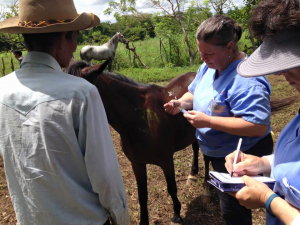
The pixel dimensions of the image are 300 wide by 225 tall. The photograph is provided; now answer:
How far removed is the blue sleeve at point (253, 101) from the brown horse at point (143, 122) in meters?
0.72

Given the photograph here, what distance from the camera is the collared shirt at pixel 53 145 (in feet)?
3.67

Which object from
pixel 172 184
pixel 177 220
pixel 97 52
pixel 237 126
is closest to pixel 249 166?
pixel 237 126

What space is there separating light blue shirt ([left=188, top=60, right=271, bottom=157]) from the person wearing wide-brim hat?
0.45m

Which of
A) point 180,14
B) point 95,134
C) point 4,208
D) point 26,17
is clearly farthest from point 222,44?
point 180,14

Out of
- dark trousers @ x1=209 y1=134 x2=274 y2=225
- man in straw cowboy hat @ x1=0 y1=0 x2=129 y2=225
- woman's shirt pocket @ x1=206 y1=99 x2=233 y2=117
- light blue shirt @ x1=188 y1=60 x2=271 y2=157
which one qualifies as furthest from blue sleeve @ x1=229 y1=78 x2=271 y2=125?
man in straw cowboy hat @ x1=0 y1=0 x2=129 y2=225

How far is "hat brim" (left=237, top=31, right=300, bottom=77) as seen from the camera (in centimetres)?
91

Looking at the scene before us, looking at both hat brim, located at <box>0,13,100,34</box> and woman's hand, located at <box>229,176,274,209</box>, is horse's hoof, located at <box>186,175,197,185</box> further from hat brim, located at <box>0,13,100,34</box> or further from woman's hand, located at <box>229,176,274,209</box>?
hat brim, located at <box>0,13,100,34</box>

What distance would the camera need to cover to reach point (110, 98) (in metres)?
2.34

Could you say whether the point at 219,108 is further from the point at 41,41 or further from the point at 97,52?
the point at 97,52

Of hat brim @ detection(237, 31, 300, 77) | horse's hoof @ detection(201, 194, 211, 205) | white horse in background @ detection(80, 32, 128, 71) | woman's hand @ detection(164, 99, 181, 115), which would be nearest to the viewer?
hat brim @ detection(237, 31, 300, 77)

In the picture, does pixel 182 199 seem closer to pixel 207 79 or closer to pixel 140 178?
pixel 140 178

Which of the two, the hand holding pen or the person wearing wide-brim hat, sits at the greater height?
the person wearing wide-brim hat

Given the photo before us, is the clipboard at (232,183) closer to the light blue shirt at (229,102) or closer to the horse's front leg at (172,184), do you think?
the light blue shirt at (229,102)

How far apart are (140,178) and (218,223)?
107 cm
